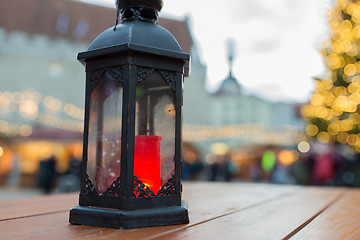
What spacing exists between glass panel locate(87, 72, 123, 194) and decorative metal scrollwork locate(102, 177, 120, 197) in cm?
5

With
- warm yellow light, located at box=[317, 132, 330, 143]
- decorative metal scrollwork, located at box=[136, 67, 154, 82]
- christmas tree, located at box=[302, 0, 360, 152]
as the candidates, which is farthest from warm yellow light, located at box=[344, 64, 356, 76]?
decorative metal scrollwork, located at box=[136, 67, 154, 82]

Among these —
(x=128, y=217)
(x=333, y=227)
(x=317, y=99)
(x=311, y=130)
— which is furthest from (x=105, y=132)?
(x=311, y=130)

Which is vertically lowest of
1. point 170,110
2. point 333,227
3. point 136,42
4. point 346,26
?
point 333,227

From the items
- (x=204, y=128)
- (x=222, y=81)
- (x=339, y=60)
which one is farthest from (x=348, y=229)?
(x=222, y=81)

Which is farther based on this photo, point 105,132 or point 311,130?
point 311,130

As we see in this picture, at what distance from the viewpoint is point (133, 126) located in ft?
2.81

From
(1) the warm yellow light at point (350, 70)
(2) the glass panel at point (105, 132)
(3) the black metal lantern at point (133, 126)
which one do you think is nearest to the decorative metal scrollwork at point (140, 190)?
(3) the black metal lantern at point (133, 126)

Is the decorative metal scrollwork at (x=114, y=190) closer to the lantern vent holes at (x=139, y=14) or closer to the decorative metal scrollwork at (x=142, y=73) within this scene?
the decorative metal scrollwork at (x=142, y=73)

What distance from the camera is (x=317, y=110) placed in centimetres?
815

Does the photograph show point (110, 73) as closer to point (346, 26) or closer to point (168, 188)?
→ point (168, 188)

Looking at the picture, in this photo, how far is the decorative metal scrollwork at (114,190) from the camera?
0.85m

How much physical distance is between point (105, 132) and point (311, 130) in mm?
8110

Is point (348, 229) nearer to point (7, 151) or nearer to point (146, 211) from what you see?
point (146, 211)

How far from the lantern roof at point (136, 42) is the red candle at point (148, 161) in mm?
222
